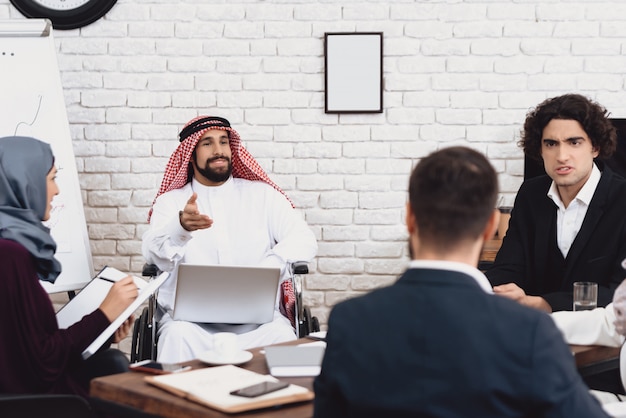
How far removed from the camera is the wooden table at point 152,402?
4.78 ft

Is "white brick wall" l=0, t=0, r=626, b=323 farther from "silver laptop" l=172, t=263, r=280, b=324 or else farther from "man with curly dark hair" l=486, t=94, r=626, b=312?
"silver laptop" l=172, t=263, r=280, b=324

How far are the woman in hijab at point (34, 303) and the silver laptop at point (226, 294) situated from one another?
37 cm

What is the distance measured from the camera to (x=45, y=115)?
10.5 feet

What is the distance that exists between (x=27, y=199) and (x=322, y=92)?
6.00 feet

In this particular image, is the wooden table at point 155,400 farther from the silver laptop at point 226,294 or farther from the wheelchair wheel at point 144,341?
the wheelchair wheel at point 144,341

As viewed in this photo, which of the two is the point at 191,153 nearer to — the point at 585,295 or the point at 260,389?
the point at 585,295

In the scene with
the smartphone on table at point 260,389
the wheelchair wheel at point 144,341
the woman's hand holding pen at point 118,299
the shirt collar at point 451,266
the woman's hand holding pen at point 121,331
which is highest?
the shirt collar at point 451,266

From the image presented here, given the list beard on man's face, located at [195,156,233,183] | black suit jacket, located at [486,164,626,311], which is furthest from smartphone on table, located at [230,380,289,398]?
beard on man's face, located at [195,156,233,183]

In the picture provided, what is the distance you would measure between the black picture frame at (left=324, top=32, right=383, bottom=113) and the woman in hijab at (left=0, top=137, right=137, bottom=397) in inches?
67.3

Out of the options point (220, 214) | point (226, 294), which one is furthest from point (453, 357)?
point (220, 214)

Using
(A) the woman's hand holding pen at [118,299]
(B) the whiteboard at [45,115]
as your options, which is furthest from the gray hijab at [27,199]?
(B) the whiteboard at [45,115]

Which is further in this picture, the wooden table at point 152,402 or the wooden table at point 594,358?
the wooden table at point 594,358

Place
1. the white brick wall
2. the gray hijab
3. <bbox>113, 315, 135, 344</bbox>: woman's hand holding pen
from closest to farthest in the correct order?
the gray hijab, <bbox>113, 315, 135, 344</bbox>: woman's hand holding pen, the white brick wall

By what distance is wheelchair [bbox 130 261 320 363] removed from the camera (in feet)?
8.81
